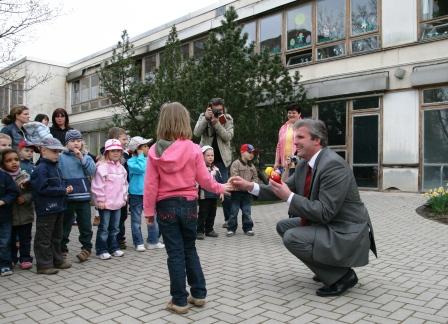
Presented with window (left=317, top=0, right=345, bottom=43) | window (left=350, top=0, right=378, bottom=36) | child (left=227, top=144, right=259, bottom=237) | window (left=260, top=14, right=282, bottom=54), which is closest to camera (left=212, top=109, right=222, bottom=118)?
child (left=227, top=144, right=259, bottom=237)

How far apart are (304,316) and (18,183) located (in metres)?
3.81

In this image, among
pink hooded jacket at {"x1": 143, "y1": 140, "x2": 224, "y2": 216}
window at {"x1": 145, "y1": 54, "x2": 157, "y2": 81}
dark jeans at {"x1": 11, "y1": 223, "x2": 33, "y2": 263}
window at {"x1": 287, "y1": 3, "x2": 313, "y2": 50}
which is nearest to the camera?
pink hooded jacket at {"x1": 143, "y1": 140, "x2": 224, "y2": 216}

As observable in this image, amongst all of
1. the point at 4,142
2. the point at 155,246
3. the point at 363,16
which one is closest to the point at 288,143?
the point at 155,246

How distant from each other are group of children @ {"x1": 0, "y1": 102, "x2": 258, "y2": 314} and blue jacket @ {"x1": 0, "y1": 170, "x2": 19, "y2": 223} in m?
0.01

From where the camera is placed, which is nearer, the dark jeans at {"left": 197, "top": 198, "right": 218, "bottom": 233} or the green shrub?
the dark jeans at {"left": 197, "top": 198, "right": 218, "bottom": 233}

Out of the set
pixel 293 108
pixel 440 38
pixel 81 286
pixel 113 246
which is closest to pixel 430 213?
pixel 293 108

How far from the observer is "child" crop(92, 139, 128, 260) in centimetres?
598

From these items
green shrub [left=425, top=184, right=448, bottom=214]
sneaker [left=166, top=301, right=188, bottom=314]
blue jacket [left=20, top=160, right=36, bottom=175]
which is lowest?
sneaker [left=166, top=301, right=188, bottom=314]

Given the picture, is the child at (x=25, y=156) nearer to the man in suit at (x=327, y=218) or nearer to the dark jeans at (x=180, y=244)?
the dark jeans at (x=180, y=244)

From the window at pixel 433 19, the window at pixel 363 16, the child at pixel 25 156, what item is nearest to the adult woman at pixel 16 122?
the child at pixel 25 156

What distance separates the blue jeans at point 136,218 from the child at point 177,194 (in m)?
2.66

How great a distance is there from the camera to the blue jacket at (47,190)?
17.2 feet

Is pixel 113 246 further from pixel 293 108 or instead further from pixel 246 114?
pixel 246 114

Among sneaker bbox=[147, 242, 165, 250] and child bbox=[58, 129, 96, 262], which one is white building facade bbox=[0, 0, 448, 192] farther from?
child bbox=[58, 129, 96, 262]
